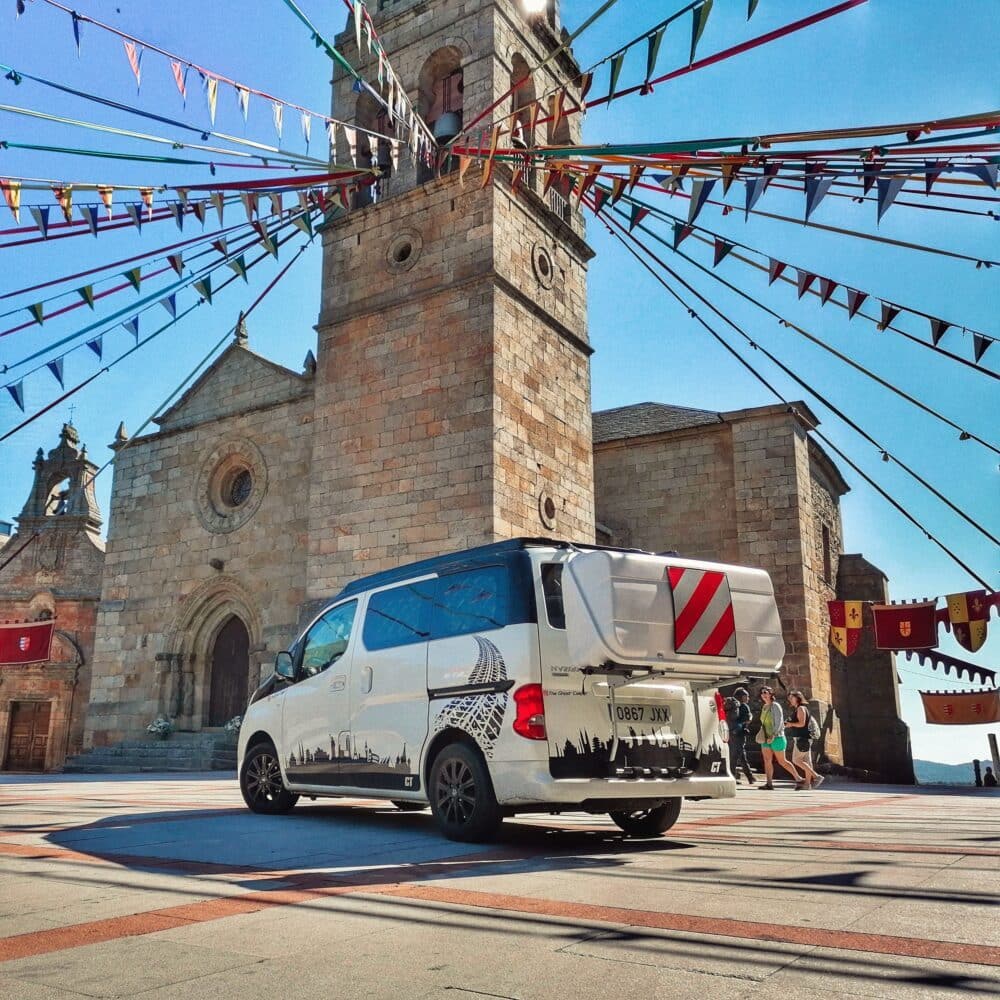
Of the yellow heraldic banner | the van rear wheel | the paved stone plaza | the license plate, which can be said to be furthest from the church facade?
the paved stone plaza

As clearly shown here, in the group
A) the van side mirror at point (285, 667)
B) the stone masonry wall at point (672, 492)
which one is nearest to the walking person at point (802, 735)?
the stone masonry wall at point (672, 492)

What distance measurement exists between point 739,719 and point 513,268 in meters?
9.22

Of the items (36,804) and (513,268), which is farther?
(513,268)

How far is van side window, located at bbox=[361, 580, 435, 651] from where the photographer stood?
23.1ft

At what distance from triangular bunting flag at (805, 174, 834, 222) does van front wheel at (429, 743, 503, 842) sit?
5.50 metres

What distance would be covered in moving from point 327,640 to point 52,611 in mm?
21237

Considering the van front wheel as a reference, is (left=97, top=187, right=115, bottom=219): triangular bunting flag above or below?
above

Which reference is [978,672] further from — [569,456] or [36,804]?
[36,804]

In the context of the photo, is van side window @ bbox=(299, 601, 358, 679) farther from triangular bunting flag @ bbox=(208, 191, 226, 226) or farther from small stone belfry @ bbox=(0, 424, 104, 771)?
small stone belfry @ bbox=(0, 424, 104, 771)

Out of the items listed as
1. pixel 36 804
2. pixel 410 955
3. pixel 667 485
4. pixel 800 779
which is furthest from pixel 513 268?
pixel 410 955

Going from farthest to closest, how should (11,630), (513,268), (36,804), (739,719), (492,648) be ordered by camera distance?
1. (11,630)
2. (513,268)
3. (739,719)
4. (36,804)
5. (492,648)

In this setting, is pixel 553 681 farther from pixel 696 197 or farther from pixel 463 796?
pixel 696 197

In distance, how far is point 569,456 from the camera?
18.3m

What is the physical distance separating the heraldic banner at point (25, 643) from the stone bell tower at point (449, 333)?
11019 mm
